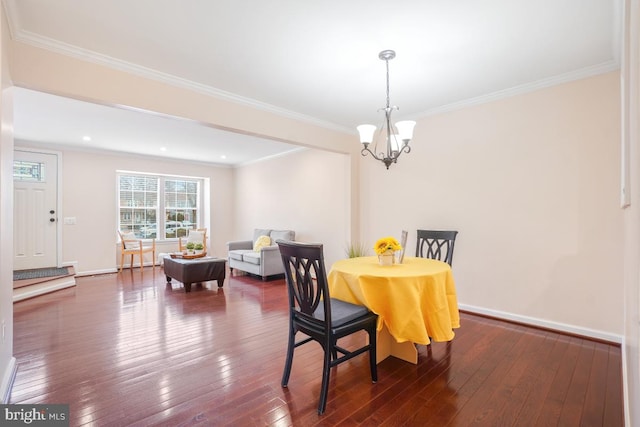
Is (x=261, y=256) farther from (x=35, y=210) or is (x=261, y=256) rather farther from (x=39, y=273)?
(x=35, y=210)

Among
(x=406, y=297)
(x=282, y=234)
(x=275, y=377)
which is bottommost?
(x=275, y=377)

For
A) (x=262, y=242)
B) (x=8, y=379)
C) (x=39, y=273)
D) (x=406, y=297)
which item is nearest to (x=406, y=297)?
(x=406, y=297)

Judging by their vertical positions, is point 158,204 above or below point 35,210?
above

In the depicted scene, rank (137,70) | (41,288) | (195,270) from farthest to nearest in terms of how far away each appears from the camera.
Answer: (195,270) → (41,288) → (137,70)

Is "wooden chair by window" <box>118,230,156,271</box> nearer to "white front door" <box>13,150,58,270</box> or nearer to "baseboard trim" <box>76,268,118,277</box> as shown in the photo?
"baseboard trim" <box>76,268,118,277</box>

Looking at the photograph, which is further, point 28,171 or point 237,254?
point 237,254

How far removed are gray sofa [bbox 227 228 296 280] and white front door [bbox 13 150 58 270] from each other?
339 centimetres

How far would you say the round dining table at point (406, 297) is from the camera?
2.16 metres

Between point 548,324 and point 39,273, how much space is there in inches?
296

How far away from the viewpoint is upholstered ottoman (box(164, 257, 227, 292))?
4.83m

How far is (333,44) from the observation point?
2510mm

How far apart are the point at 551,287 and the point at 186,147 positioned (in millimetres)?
6261

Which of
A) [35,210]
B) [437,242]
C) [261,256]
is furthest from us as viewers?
[35,210]

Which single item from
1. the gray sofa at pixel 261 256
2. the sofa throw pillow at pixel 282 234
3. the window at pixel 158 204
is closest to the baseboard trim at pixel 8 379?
the gray sofa at pixel 261 256
